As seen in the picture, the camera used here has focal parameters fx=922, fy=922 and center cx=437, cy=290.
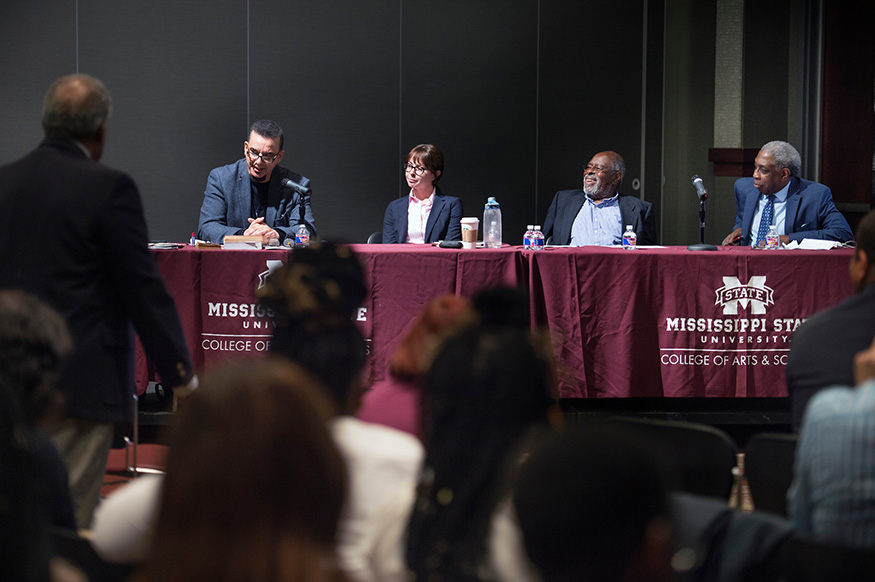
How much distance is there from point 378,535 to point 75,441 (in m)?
1.25

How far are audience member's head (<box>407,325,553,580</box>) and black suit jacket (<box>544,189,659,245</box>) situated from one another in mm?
3922

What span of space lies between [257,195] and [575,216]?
5.83 ft

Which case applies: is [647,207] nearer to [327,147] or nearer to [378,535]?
[327,147]

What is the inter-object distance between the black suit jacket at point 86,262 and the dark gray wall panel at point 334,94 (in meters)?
4.45

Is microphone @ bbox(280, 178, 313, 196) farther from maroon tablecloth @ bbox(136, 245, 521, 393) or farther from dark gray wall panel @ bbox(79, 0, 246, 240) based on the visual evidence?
dark gray wall panel @ bbox(79, 0, 246, 240)

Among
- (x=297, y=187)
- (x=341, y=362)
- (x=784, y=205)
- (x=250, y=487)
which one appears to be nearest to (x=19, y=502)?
(x=250, y=487)

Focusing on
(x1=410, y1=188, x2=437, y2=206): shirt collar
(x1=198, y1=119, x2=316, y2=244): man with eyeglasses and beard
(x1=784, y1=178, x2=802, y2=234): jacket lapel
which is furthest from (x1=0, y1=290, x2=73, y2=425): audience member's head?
(x1=784, y1=178, x2=802, y2=234): jacket lapel

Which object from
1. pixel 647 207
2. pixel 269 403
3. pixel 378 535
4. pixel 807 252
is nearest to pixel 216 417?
pixel 269 403

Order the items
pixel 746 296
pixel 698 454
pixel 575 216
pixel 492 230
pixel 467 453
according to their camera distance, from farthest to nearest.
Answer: pixel 575 216 < pixel 492 230 < pixel 746 296 < pixel 698 454 < pixel 467 453

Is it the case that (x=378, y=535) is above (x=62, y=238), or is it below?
below

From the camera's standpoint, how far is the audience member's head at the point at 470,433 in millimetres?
1212

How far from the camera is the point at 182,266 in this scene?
4113 mm

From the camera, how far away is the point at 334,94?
21.9 feet

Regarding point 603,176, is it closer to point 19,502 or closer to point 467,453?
point 467,453
